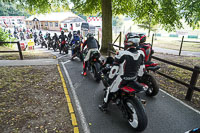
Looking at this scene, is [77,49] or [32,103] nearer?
[32,103]

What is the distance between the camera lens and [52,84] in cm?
568

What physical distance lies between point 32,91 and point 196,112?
5460 millimetres

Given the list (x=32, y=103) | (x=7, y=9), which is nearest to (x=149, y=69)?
(x=32, y=103)

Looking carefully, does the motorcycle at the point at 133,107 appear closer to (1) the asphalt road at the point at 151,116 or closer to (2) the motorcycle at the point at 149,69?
(1) the asphalt road at the point at 151,116

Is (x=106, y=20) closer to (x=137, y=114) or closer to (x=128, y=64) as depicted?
(x=128, y=64)

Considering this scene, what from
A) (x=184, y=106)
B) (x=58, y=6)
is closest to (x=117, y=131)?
(x=184, y=106)

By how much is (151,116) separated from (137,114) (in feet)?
3.70

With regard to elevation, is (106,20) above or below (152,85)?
above

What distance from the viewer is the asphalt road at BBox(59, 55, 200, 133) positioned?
137 inches

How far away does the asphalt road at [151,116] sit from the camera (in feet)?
11.4

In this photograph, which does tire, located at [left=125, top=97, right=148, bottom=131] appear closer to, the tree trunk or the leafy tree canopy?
the tree trunk

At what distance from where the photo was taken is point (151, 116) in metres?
3.93

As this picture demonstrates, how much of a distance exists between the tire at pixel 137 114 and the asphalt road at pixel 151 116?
274 millimetres

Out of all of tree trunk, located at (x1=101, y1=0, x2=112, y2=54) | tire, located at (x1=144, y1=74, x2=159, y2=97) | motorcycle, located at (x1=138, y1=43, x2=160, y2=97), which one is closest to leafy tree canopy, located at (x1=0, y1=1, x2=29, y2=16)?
tree trunk, located at (x1=101, y1=0, x2=112, y2=54)
